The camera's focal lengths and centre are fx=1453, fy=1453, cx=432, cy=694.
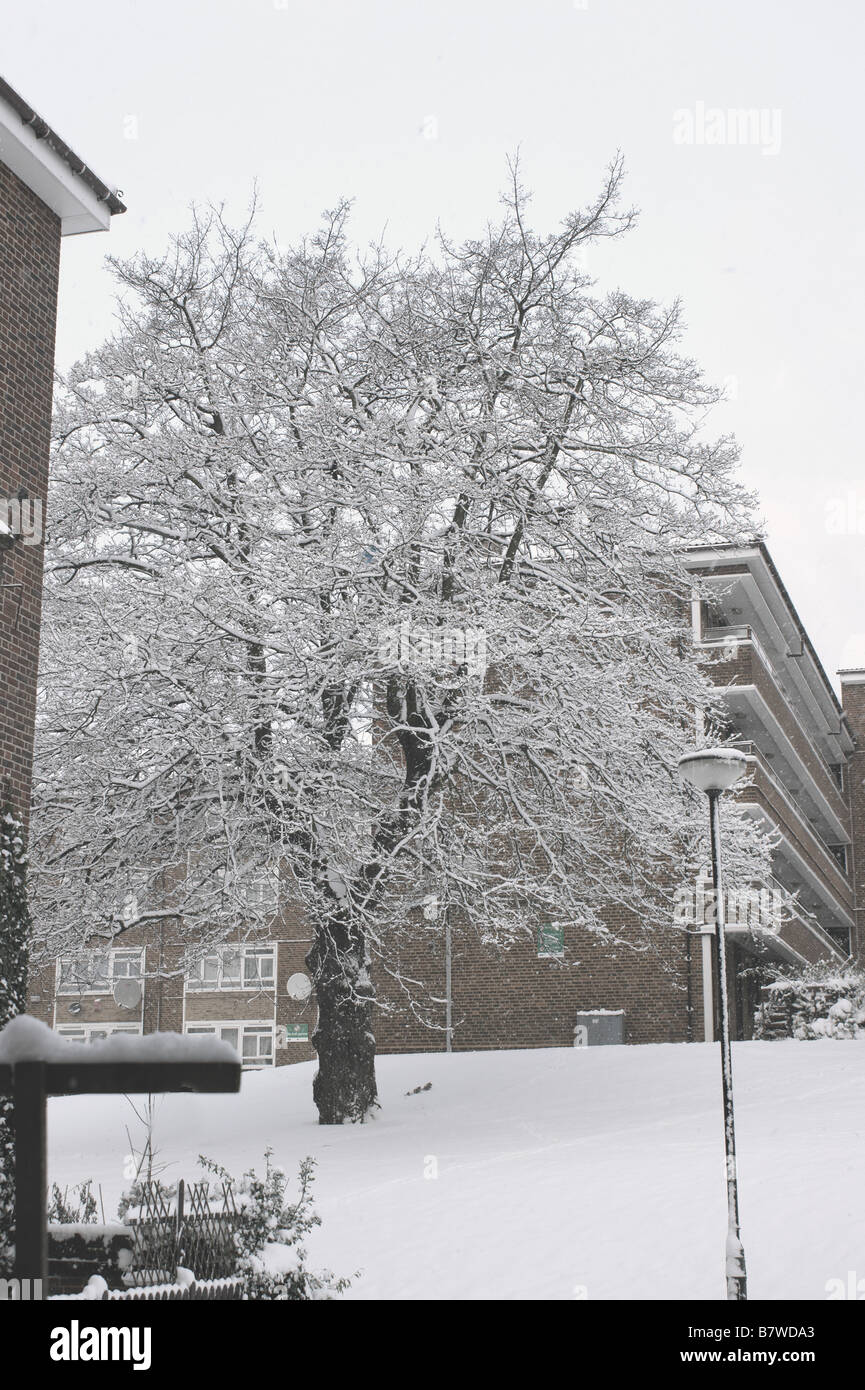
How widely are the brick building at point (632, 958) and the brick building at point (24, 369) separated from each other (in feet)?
19.0

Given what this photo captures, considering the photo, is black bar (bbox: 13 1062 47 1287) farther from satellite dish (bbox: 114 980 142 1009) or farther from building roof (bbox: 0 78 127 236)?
satellite dish (bbox: 114 980 142 1009)

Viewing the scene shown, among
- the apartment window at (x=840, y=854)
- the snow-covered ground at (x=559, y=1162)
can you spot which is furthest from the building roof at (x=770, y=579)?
the snow-covered ground at (x=559, y=1162)

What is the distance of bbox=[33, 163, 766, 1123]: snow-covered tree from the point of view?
1697 cm

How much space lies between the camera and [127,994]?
46062mm

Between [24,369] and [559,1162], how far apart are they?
9.97m

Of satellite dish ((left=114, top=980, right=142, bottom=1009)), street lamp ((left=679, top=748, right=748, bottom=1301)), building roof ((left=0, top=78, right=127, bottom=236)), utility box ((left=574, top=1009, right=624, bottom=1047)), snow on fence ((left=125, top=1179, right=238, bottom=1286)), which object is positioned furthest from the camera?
satellite dish ((left=114, top=980, right=142, bottom=1009))

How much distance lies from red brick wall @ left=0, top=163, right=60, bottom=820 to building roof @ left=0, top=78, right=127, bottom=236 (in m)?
0.18

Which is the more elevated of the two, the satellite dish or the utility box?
the satellite dish

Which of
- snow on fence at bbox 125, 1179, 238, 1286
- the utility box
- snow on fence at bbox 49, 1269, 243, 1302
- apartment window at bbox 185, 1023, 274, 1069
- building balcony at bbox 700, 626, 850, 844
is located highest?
building balcony at bbox 700, 626, 850, 844

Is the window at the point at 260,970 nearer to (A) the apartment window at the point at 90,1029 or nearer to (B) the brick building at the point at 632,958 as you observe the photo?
(B) the brick building at the point at 632,958

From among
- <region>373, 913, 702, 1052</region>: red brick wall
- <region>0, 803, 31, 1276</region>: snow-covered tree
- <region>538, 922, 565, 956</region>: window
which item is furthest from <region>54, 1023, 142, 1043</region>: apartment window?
<region>0, 803, 31, 1276</region>: snow-covered tree

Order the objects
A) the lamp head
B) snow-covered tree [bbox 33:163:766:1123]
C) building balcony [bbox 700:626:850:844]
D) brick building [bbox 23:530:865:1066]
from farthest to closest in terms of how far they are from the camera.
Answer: building balcony [bbox 700:626:850:844], brick building [bbox 23:530:865:1066], snow-covered tree [bbox 33:163:766:1123], the lamp head
